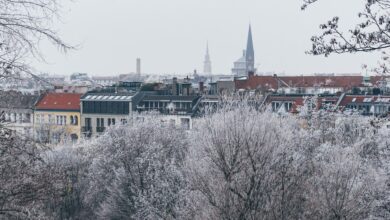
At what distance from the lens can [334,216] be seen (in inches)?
843

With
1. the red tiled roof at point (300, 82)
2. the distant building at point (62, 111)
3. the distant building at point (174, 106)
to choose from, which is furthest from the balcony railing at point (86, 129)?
the red tiled roof at point (300, 82)

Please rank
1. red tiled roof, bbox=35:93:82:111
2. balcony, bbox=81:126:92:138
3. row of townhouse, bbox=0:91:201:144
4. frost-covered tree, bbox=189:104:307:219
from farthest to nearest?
red tiled roof, bbox=35:93:82:111, balcony, bbox=81:126:92:138, row of townhouse, bbox=0:91:201:144, frost-covered tree, bbox=189:104:307:219

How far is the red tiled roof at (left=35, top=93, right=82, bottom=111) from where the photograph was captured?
71.9 m

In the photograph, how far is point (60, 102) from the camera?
72938mm

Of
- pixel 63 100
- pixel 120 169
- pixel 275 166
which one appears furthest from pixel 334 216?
pixel 63 100

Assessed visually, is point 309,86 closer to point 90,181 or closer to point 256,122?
point 90,181

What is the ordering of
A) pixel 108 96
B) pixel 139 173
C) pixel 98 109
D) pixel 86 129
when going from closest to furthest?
1. pixel 139 173
2. pixel 98 109
3. pixel 108 96
4. pixel 86 129

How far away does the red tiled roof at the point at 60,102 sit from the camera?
236 ft

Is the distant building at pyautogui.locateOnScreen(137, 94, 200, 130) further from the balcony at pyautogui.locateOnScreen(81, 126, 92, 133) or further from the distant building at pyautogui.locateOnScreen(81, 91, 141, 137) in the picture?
the balcony at pyautogui.locateOnScreen(81, 126, 92, 133)

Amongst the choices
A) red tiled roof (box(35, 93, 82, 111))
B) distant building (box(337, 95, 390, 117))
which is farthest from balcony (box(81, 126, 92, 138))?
distant building (box(337, 95, 390, 117))

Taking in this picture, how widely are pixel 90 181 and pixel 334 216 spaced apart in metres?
20.6

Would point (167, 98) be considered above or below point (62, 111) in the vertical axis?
above

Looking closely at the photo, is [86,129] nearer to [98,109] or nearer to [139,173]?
[98,109]

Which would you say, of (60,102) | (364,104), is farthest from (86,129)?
(364,104)
